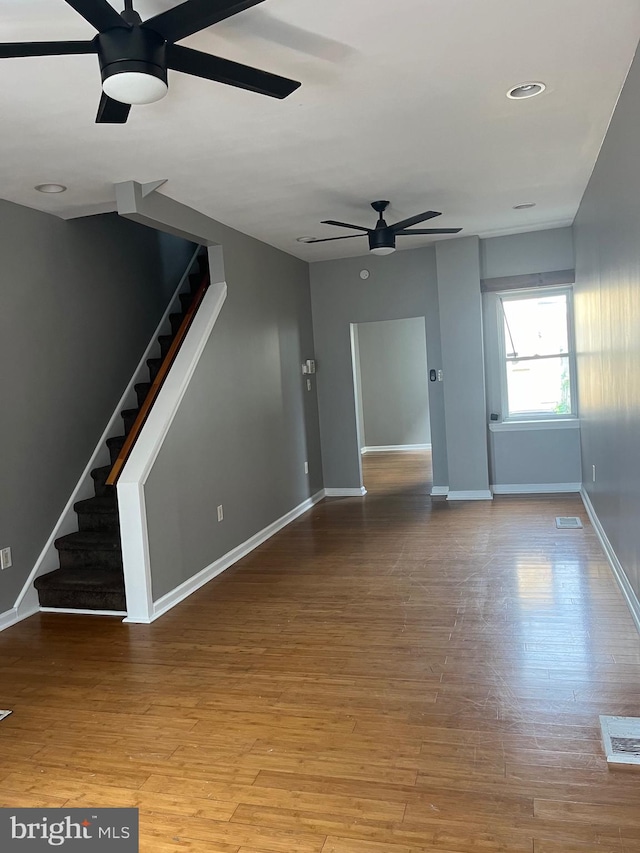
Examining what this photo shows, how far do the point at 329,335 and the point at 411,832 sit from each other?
5.95 metres

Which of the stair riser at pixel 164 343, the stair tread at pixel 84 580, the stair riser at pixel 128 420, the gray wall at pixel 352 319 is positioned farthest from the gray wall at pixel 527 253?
the stair tread at pixel 84 580

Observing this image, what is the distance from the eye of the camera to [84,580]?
4414mm

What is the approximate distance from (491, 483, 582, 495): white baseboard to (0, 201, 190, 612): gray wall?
3980 millimetres

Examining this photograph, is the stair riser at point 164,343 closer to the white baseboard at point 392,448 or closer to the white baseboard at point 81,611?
the white baseboard at point 81,611

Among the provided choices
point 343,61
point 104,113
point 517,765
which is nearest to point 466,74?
point 343,61

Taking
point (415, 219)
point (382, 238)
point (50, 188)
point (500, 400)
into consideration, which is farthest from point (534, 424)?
point (50, 188)

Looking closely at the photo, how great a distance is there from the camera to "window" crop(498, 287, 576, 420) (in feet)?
22.7

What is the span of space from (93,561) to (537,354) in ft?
15.9

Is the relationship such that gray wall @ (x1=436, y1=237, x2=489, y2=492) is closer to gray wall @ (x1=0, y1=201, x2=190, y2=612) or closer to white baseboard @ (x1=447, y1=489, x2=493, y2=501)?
white baseboard @ (x1=447, y1=489, x2=493, y2=501)

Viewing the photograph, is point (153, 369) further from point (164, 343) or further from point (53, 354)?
point (53, 354)

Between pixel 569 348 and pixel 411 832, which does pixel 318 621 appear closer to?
pixel 411 832

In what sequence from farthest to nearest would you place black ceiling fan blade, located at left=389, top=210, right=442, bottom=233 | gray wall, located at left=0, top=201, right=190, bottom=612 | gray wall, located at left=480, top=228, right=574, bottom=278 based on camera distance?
gray wall, located at left=480, top=228, right=574, bottom=278 → black ceiling fan blade, located at left=389, top=210, right=442, bottom=233 → gray wall, located at left=0, top=201, right=190, bottom=612

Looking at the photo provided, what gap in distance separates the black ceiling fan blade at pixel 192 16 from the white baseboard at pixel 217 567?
3246 millimetres

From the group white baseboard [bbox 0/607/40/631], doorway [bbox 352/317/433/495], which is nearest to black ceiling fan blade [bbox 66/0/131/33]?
white baseboard [bbox 0/607/40/631]
